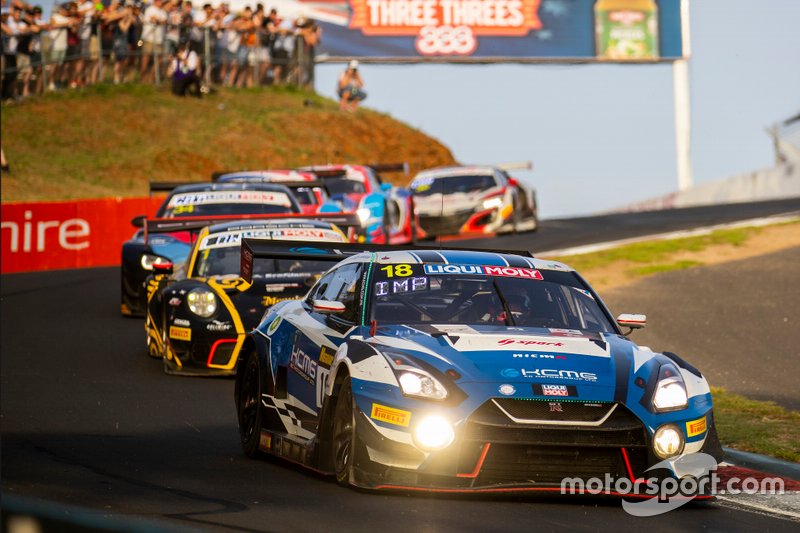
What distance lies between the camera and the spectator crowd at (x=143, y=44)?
35.2m

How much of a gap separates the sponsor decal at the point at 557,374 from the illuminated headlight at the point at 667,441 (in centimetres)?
38

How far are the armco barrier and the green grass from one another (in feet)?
52.0

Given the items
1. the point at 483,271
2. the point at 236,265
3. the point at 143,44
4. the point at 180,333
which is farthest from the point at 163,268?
the point at 143,44

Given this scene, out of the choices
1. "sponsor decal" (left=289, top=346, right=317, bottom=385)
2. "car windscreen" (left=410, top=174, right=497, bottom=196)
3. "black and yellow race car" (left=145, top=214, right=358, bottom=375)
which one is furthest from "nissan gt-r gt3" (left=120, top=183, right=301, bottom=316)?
"car windscreen" (left=410, top=174, right=497, bottom=196)


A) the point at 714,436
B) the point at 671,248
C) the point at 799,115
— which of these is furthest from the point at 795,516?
the point at 799,115

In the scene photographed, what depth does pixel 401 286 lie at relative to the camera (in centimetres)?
827

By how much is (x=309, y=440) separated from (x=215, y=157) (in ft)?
114

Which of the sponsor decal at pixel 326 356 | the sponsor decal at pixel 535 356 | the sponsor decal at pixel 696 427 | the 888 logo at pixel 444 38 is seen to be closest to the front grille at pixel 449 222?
the sponsor decal at pixel 326 356

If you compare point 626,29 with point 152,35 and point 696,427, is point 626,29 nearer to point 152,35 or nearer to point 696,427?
point 152,35

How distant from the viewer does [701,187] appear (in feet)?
155

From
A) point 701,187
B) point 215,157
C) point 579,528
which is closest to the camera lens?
point 579,528

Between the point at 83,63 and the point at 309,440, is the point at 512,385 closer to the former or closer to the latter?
the point at 309,440

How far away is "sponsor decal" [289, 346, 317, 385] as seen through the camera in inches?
323

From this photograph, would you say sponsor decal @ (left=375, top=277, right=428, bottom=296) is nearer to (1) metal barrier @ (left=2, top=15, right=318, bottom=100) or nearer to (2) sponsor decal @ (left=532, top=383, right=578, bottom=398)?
(2) sponsor decal @ (left=532, top=383, right=578, bottom=398)
